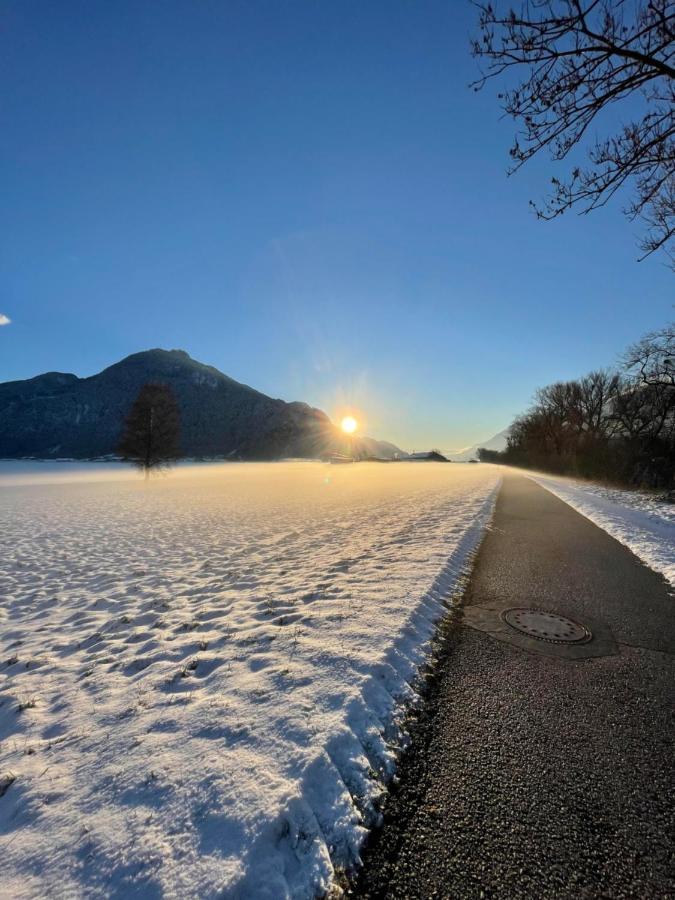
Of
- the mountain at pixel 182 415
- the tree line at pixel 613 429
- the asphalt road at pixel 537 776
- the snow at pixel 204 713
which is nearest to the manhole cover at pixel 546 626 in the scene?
the asphalt road at pixel 537 776

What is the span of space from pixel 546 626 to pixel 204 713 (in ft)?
13.7

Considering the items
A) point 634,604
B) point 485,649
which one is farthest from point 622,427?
point 485,649

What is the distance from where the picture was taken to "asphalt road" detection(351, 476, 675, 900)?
5.93ft

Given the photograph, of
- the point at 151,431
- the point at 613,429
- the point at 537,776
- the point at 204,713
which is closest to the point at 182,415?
the point at 151,431

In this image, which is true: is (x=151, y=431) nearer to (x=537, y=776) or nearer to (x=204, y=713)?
(x=204, y=713)

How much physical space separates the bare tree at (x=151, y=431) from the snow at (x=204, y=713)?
27.8 metres

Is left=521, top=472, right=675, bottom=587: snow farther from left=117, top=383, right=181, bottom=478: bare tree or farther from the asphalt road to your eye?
left=117, top=383, right=181, bottom=478: bare tree

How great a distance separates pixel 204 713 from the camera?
9.91 feet

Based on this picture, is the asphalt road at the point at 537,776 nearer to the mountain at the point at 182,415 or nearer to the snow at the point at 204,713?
the snow at the point at 204,713

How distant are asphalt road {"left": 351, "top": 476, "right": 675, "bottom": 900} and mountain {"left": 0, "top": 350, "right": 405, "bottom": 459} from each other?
125 metres

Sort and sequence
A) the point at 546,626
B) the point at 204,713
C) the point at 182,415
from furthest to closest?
the point at 182,415 < the point at 546,626 < the point at 204,713

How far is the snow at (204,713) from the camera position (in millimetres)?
1881

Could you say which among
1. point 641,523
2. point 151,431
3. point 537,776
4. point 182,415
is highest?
point 182,415

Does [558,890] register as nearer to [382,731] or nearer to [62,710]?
[382,731]
